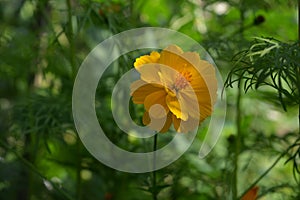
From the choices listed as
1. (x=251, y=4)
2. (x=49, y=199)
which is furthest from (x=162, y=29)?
(x=49, y=199)

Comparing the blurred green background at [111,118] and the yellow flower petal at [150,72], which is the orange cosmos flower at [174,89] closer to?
the yellow flower petal at [150,72]

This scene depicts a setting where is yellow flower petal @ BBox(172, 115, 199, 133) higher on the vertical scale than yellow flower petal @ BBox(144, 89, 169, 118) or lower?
lower

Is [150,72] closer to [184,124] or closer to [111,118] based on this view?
[184,124]

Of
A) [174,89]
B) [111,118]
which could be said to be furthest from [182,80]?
[111,118]

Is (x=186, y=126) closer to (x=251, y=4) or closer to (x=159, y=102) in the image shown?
(x=159, y=102)

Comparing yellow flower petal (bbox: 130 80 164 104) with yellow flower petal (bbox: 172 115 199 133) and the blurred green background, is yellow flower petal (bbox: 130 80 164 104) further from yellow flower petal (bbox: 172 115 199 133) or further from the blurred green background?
the blurred green background

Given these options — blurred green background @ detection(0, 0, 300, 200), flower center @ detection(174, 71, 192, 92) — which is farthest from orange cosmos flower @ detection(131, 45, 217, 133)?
blurred green background @ detection(0, 0, 300, 200)

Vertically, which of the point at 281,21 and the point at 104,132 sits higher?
the point at 281,21
